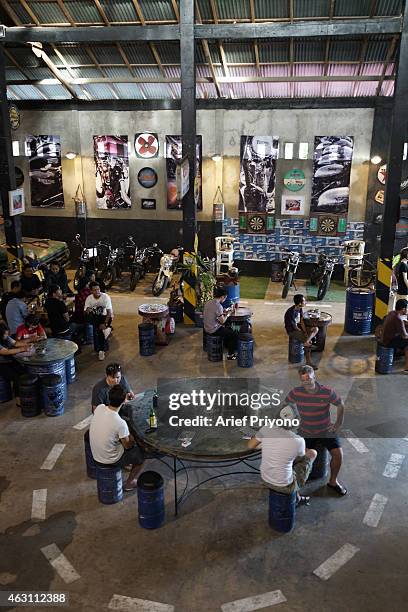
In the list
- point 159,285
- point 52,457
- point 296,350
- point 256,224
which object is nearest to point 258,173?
point 256,224

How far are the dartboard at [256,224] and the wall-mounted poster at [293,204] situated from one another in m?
0.74

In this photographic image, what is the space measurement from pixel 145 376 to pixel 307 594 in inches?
213

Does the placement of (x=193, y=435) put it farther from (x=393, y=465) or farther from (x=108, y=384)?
(x=393, y=465)

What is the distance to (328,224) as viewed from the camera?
16.6 metres

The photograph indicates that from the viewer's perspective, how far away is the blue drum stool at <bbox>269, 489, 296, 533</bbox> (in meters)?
5.85

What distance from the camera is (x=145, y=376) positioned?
32.8ft

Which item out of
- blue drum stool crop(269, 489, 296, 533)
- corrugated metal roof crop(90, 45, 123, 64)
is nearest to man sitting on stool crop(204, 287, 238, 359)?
blue drum stool crop(269, 489, 296, 533)

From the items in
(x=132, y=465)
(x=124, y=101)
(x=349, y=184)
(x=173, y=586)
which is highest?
(x=124, y=101)

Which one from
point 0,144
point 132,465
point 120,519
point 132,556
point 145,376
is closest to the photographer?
point 132,556

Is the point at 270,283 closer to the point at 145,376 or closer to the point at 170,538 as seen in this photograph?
the point at 145,376

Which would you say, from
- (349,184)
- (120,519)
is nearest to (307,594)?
(120,519)

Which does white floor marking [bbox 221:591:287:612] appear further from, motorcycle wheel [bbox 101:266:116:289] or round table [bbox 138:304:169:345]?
motorcycle wheel [bbox 101:266:116:289]

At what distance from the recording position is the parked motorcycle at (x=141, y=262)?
15719mm

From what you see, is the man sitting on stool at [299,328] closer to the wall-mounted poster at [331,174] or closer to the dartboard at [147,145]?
the wall-mounted poster at [331,174]
